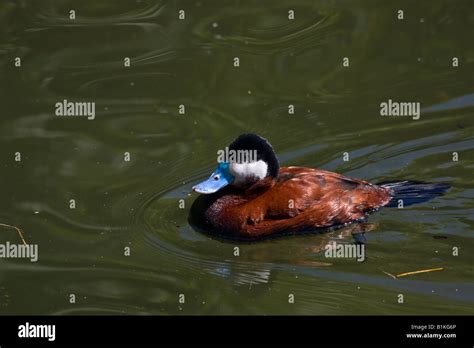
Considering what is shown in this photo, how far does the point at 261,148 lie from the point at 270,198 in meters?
0.49

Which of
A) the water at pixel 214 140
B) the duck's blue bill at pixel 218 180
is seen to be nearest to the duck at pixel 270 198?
the duck's blue bill at pixel 218 180

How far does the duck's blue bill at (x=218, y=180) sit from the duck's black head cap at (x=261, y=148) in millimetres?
253

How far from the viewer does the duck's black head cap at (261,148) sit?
34.0 ft

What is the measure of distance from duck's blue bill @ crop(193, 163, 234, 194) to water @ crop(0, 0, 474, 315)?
1.49 feet

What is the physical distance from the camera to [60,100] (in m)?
12.8

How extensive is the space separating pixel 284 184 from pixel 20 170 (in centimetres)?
296

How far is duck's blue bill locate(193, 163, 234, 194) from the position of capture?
34.3 ft

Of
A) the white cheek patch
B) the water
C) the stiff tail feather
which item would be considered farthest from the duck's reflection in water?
the white cheek patch

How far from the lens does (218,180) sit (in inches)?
416

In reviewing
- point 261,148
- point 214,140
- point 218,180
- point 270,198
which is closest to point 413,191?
point 270,198

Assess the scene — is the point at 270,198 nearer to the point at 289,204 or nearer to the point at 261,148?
the point at 289,204

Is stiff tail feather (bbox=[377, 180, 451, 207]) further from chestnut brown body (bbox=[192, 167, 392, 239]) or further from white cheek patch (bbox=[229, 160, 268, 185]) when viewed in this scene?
white cheek patch (bbox=[229, 160, 268, 185])

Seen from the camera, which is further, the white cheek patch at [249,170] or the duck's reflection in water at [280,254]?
the white cheek patch at [249,170]

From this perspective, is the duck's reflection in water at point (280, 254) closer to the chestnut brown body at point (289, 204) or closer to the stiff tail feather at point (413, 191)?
the chestnut brown body at point (289, 204)
